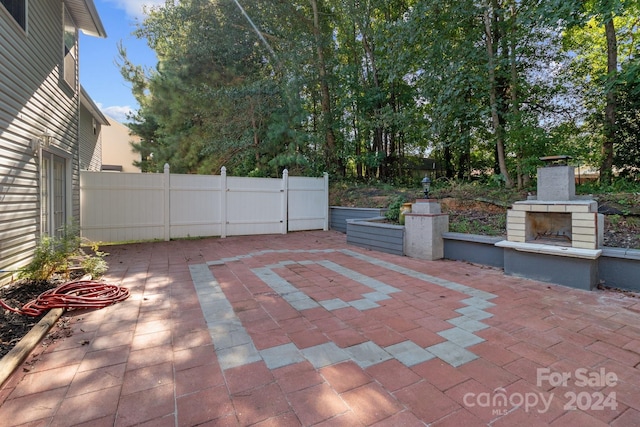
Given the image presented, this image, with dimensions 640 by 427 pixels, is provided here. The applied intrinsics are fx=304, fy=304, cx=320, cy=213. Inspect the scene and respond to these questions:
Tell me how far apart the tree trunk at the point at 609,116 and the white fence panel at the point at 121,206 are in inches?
390

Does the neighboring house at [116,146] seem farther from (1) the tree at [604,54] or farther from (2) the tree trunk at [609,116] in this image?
(2) the tree trunk at [609,116]

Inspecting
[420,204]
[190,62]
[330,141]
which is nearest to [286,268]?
[420,204]

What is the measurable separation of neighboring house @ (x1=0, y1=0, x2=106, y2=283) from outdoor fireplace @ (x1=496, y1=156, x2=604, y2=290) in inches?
228

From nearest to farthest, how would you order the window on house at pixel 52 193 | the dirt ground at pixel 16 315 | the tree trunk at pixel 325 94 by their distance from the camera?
the dirt ground at pixel 16 315, the window on house at pixel 52 193, the tree trunk at pixel 325 94

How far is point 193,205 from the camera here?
7027 mm

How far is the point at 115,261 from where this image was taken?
474 cm

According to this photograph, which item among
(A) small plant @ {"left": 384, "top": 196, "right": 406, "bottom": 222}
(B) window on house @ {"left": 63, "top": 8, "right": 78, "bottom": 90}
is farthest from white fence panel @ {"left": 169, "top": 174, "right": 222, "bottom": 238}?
(A) small plant @ {"left": 384, "top": 196, "right": 406, "bottom": 222}

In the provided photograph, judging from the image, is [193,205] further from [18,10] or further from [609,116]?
[609,116]

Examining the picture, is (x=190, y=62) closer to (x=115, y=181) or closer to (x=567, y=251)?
(x=115, y=181)

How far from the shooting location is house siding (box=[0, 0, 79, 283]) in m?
3.24

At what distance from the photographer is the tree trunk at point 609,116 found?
21.9 ft

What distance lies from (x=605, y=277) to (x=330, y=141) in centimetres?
777

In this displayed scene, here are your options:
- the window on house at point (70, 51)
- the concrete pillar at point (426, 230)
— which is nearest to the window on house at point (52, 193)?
the window on house at point (70, 51)

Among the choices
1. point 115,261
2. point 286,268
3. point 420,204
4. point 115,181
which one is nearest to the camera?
point 286,268
